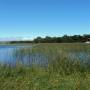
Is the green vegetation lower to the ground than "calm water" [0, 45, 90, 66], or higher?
lower

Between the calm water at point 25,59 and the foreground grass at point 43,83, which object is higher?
the calm water at point 25,59

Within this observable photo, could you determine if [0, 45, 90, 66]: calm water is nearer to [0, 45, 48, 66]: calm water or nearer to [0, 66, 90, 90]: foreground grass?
[0, 45, 48, 66]: calm water

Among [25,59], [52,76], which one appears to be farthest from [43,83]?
[25,59]

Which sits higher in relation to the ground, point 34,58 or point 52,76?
point 34,58

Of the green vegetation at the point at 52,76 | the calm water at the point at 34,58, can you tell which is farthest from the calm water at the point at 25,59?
the green vegetation at the point at 52,76

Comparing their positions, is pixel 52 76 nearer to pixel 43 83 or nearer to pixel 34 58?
pixel 43 83

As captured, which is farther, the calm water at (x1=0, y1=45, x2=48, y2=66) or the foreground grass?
the calm water at (x1=0, y1=45, x2=48, y2=66)

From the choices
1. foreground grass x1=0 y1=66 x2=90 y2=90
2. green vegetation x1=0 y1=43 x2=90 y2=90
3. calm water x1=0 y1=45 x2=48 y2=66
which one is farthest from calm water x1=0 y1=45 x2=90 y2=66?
foreground grass x1=0 y1=66 x2=90 y2=90

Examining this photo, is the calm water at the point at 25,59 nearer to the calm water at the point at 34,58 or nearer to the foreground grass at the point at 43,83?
the calm water at the point at 34,58

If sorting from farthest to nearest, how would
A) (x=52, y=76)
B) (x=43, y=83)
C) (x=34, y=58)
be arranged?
1. (x=34, y=58)
2. (x=52, y=76)
3. (x=43, y=83)

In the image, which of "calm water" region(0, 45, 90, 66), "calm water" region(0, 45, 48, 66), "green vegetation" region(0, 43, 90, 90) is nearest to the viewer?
"green vegetation" region(0, 43, 90, 90)

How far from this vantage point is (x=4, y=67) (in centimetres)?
830

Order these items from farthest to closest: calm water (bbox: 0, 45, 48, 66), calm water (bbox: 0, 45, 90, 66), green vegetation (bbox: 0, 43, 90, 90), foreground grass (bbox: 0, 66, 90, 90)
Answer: calm water (bbox: 0, 45, 48, 66), calm water (bbox: 0, 45, 90, 66), green vegetation (bbox: 0, 43, 90, 90), foreground grass (bbox: 0, 66, 90, 90)

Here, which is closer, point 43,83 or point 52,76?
point 43,83
